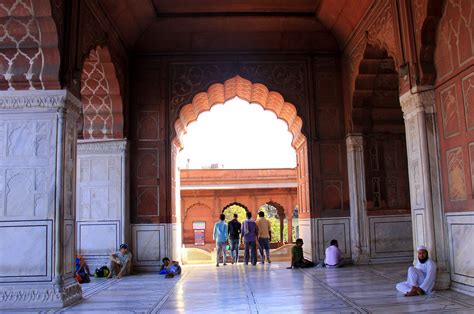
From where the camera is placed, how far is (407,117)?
6.66 m

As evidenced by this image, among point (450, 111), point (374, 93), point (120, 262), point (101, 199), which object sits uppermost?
point (374, 93)

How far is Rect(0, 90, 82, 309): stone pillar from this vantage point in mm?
5566

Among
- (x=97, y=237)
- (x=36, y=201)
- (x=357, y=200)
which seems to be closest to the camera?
(x=36, y=201)

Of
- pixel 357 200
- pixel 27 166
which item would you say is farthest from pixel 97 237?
pixel 357 200

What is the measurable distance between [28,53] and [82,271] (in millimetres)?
3852

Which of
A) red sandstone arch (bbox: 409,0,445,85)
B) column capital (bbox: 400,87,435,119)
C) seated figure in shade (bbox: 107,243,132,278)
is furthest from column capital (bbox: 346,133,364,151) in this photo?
seated figure in shade (bbox: 107,243,132,278)

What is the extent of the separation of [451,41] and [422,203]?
2140 mm

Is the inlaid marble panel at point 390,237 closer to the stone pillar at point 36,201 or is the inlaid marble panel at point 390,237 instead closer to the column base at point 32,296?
the stone pillar at point 36,201

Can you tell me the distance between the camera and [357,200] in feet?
30.7

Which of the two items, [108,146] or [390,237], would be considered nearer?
[108,146]

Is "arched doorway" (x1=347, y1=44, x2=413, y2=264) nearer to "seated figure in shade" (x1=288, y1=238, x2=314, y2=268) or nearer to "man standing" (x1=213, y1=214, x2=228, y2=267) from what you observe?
"seated figure in shade" (x1=288, y1=238, x2=314, y2=268)

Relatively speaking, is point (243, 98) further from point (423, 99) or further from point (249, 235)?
point (423, 99)

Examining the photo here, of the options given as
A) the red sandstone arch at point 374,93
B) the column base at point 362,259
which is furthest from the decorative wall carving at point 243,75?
the column base at point 362,259

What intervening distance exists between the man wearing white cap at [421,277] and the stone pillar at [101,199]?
526 centimetres
